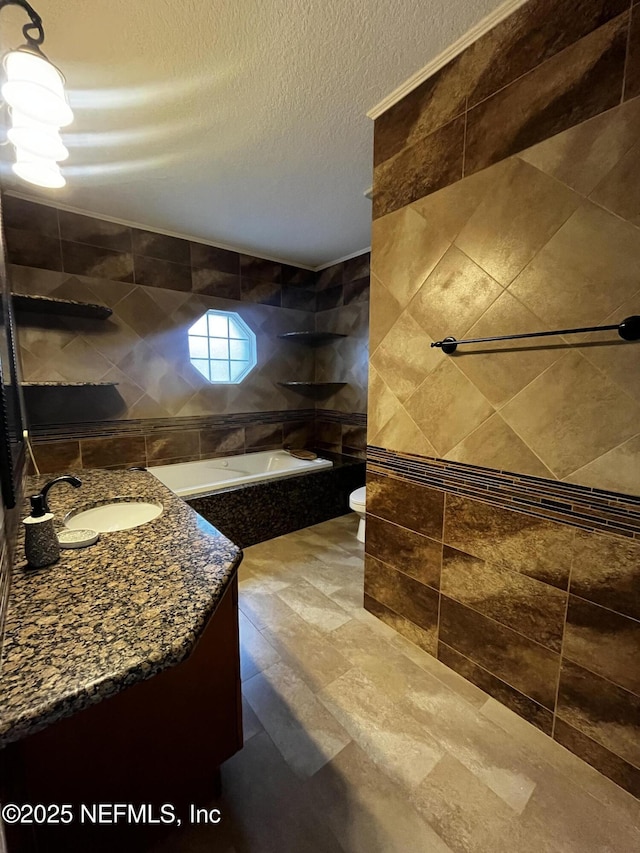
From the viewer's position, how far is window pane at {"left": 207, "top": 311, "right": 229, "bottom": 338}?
3396mm

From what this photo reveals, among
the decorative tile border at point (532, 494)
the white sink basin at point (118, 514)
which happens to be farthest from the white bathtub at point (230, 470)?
the decorative tile border at point (532, 494)

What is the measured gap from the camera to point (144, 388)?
9.81ft

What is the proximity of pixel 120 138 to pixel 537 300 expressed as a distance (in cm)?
219

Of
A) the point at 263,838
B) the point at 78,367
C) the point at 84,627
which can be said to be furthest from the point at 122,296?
the point at 263,838

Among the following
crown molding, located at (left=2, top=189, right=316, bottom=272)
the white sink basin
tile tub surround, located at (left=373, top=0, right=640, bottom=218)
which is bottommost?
the white sink basin

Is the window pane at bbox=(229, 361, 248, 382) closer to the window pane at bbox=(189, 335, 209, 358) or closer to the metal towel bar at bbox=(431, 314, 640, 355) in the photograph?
the window pane at bbox=(189, 335, 209, 358)

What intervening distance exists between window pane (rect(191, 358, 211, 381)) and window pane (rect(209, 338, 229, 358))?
4.9 inches

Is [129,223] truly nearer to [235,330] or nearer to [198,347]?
[198,347]

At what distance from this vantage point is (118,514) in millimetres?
1471

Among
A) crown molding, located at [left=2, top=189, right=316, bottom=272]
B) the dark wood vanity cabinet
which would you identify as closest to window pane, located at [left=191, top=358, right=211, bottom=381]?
crown molding, located at [left=2, top=189, right=316, bottom=272]

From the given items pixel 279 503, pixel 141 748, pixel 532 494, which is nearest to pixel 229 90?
pixel 532 494

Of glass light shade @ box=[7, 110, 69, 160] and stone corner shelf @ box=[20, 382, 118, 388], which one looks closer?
glass light shade @ box=[7, 110, 69, 160]

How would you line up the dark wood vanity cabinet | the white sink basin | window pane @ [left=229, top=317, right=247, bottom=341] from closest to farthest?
1. the dark wood vanity cabinet
2. the white sink basin
3. window pane @ [left=229, top=317, right=247, bottom=341]

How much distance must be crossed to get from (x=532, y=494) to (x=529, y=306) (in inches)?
26.9
